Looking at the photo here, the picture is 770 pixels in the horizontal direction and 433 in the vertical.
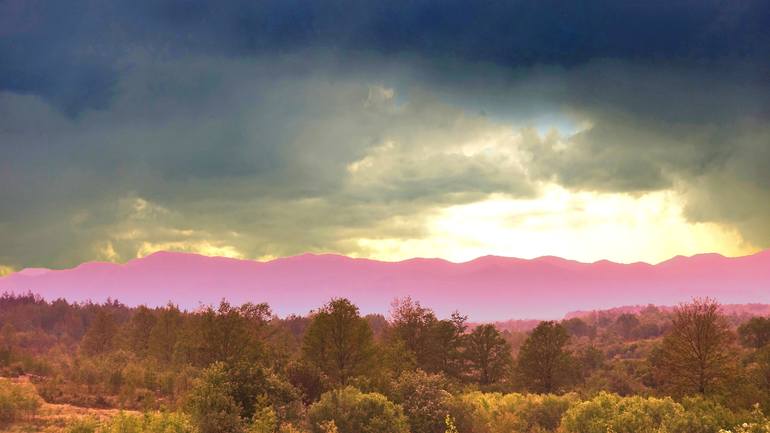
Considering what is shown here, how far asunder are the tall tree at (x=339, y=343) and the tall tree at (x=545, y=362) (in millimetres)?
24775

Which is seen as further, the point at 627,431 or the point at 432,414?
the point at 432,414

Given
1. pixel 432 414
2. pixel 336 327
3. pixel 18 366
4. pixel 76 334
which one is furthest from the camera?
pixel 76 334

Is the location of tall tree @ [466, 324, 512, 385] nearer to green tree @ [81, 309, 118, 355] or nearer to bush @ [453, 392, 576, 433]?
bush @ [453, 392, 576, 433]

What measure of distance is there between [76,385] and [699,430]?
5861cm

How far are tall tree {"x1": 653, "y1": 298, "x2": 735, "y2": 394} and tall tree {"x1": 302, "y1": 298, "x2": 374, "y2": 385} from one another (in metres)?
27.6

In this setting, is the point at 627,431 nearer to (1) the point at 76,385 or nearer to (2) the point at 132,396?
(2) the point at 132,396

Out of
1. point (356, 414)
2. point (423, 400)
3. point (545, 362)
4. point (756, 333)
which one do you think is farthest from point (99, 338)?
point (756, 333)

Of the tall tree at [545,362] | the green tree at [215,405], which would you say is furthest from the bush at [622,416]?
the tall tree at [545,362]

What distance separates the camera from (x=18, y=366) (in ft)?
232

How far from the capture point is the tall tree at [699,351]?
4794 centimetres

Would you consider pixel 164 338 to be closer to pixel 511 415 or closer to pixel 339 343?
pixel 339 343

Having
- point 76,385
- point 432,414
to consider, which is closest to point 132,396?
point 76,385

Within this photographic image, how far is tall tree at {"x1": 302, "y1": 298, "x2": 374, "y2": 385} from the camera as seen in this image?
51.2m

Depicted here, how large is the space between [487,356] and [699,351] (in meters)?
31.5
